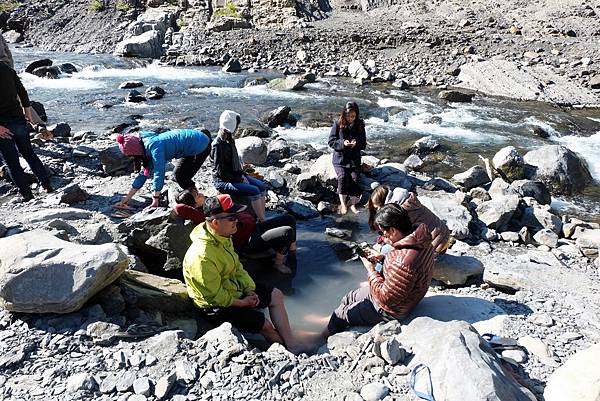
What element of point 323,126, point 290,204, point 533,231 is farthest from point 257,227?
point 323,126

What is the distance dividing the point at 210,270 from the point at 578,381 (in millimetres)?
3330

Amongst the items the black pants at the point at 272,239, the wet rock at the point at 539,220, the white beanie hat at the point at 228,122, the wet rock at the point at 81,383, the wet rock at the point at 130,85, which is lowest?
the wet rock at the point at 130,85

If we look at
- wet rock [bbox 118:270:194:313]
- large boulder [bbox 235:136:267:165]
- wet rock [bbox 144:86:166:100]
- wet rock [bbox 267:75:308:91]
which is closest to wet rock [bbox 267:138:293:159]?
large boulder [bbox 235:136:267:165]

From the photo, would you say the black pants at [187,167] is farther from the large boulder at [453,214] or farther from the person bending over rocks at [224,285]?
the large boulder at [453,214]

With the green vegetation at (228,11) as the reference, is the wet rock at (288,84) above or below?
below

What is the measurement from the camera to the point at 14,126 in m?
7.90

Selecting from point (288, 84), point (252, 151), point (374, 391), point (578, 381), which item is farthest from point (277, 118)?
point (578, 381)

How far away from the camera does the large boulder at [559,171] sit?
11.1m

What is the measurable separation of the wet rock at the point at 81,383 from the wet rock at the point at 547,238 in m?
6.84

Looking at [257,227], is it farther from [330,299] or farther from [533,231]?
[533,231]

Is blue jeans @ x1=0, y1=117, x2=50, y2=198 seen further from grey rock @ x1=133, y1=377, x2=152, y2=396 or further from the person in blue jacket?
grey rock @ x1=133, y1=377, x2=152, y2=396

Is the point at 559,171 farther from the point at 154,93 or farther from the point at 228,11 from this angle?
the point at 228,11

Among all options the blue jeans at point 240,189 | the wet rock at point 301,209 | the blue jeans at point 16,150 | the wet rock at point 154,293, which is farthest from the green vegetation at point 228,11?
the wet rock at point 154,293

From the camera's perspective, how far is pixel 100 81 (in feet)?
73.0
